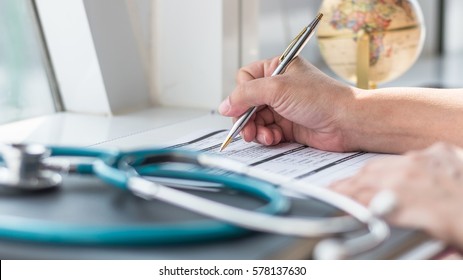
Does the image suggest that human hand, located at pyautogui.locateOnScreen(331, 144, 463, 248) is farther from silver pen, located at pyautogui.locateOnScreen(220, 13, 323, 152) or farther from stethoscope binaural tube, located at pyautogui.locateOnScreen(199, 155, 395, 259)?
silver pen, located at pyautogui.locateOnScreen(220, 13, 323, 152)

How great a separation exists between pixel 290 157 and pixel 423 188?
0.33 m

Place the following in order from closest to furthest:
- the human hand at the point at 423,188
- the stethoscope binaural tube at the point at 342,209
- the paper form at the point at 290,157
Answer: the stethoscope binaural tube at the point at 342,209, the human hand at the point at 423,188, the paper form at the point at 290,157

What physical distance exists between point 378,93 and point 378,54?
0.33 m

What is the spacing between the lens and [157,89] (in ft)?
5.03

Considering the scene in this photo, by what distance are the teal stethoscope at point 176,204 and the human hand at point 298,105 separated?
0.94 ft

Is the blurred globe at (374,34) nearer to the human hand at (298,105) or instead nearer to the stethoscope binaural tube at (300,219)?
the human hand at (298,105)

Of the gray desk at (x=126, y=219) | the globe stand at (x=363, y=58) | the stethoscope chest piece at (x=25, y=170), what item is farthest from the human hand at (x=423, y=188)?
the globe stand at (x=363, y=58)

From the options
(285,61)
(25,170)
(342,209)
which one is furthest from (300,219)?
(285,61)

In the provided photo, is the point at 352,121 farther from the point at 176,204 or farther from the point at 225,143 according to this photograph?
the point at 176,204

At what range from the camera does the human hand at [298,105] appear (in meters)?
1.04

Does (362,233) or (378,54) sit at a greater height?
(378,54)

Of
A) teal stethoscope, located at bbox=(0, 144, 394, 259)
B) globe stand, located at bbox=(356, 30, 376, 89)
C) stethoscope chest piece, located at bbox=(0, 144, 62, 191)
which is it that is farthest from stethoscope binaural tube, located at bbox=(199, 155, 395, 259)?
globe stand, located at bbox=(356, 30, 376, 89)

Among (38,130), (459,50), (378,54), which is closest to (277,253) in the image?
(38,130)

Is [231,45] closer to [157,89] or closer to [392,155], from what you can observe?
[157,89]
